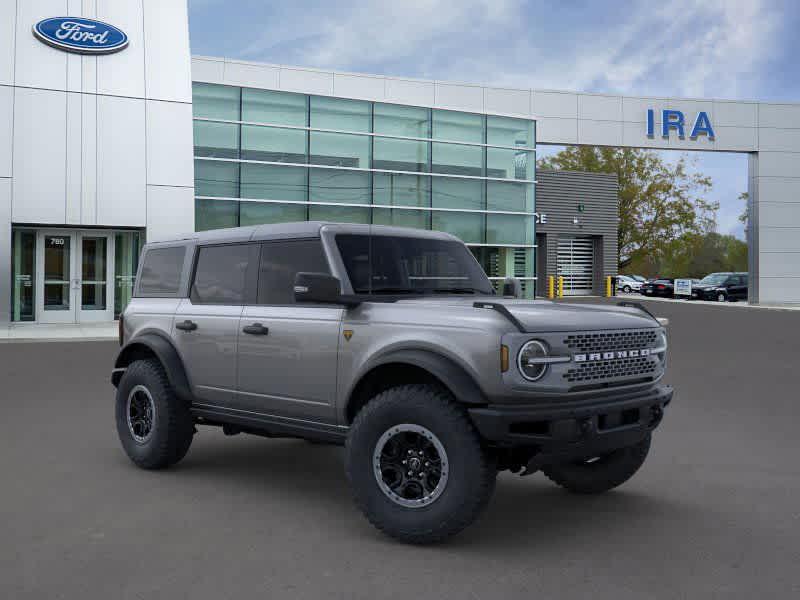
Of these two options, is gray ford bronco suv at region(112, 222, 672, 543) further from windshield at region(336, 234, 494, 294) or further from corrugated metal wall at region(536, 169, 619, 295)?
corrugated metal wall at region(536, 169, 619, 295)

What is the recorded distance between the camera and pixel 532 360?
15.5 feet

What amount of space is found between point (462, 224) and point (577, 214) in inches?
848

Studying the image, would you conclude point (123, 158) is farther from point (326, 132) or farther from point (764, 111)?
point (764, 111)

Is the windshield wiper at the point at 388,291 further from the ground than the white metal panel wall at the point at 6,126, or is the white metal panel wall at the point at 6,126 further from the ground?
the white metal panel wall at the point at 6,126

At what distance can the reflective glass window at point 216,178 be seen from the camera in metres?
28.2

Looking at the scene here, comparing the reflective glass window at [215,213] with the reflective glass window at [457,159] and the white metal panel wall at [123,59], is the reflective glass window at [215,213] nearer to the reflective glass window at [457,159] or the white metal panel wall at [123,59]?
the white metal panel wall at [123,59]

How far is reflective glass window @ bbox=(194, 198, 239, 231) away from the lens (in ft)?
91.9

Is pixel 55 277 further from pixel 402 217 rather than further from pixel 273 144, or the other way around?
pixel 402 217

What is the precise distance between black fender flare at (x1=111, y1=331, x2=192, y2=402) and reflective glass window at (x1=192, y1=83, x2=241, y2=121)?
22.6m

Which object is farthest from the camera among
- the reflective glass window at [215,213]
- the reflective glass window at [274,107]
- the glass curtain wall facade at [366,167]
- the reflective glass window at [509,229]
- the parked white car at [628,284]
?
the parked white car at [628,284]

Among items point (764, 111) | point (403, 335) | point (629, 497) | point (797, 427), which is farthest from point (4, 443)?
point (764, 111)

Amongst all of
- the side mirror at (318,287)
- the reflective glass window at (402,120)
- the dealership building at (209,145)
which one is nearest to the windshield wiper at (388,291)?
the side mirror at (318,287)

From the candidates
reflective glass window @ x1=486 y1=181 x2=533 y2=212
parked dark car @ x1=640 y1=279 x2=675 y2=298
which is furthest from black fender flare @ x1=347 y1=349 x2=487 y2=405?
parked dark car @ x1=640 y1=279 x2=675 y2=298

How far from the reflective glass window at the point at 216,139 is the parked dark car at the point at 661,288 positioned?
3412 centimetres
